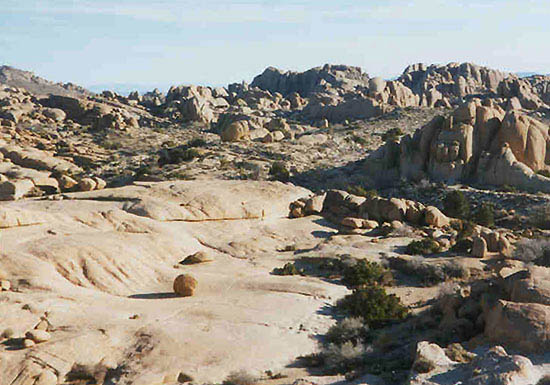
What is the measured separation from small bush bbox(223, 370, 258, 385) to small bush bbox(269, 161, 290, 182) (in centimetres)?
3764

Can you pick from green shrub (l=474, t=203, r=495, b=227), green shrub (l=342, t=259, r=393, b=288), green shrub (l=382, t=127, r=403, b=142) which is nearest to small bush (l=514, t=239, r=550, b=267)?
green shrub (l=342, t=259, r=393, b=288)

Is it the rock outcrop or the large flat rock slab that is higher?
the rock outcrop

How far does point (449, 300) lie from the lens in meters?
18.3

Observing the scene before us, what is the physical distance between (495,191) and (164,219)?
31247mm

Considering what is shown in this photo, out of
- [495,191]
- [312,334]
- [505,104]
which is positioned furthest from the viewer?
[505,104]

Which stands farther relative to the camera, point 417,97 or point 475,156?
point 417,97

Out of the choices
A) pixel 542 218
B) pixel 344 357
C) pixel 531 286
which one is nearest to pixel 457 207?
pixel 542 218

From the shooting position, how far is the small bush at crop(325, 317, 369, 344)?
56.5 ft

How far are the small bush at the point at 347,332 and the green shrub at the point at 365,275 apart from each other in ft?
17.4

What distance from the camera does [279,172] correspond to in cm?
5234

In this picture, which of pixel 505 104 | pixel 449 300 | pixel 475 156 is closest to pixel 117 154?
pixel 475 156

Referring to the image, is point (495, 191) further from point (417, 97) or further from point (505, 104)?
point (417, 97)

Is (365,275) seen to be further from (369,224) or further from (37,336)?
(37,336)

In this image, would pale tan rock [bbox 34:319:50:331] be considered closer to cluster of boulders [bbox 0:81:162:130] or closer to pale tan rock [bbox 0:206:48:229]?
pale tan rock [bbox 0:206:48:229]
